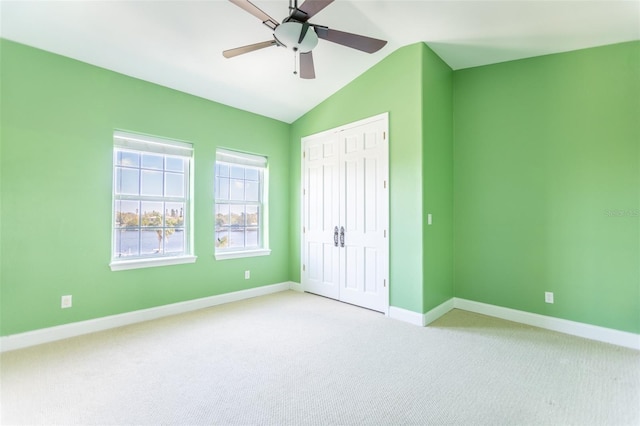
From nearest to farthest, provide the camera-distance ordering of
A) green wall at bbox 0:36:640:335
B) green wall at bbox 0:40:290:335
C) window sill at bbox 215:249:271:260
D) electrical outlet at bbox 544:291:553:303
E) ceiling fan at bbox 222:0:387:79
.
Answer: ceiling fan at bbox 222:0:387:79 → green wall at bbox 0:40:290:335 → green wall at bbox 0:36:640:335 → electrical outlet at bbox 544:291:553:303 → window sill at bbox 215:249:271:260

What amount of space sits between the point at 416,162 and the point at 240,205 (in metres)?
2.63

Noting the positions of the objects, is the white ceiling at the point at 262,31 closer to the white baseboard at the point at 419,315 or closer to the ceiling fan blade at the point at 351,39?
the ceiling fan blade at the point at 351,39

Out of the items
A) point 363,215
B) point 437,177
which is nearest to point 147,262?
point 363,215

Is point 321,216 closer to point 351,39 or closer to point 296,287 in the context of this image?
point 296,287

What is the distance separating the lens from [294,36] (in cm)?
229

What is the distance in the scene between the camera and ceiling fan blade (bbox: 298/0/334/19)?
1986 millimetres

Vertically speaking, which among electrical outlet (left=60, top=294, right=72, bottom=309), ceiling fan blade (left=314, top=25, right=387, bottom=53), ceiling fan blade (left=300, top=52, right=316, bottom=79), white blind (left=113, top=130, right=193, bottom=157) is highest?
ceiling fan blade (left=314, top=25, right=387, bottom=53)

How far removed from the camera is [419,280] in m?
3.52

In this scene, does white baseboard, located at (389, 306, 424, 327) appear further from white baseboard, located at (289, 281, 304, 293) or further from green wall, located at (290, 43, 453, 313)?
white baseboard, located at (289, 281, 304, 293)

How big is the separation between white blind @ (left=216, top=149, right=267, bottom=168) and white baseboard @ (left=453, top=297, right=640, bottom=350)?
11.4 ft

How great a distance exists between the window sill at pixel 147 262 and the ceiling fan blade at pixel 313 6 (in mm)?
3137

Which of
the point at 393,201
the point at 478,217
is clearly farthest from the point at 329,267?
the point at 478,217

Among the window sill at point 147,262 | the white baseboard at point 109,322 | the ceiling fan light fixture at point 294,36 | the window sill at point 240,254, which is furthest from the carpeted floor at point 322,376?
the ceiling fan light fixture at point 294,36

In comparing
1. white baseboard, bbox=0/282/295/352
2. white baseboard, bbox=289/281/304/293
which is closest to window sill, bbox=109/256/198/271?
white baseboard, bbox=0/282/295/352
